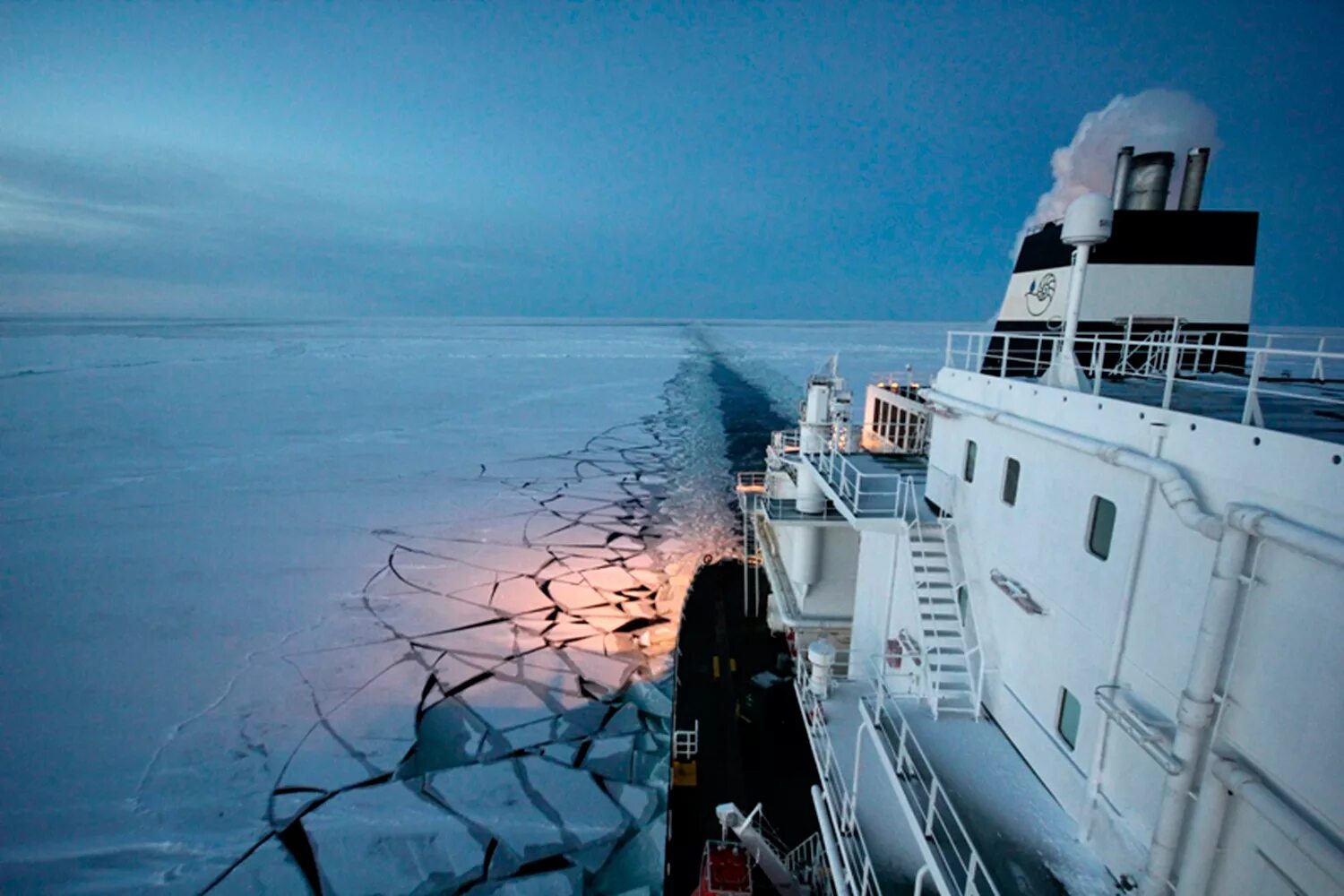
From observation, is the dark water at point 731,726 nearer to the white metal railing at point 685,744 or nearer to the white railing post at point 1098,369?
the white metal railing at point 685,744

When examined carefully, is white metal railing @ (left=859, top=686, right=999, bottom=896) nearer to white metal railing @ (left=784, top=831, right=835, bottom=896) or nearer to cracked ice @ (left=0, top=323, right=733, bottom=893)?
white metal railing @ (left=784, top=831, right=835, bottom=896)

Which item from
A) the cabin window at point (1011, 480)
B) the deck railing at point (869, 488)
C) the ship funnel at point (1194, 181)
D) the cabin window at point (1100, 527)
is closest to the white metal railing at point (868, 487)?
the deck railing at point (869, 488)

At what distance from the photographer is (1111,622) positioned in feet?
13.4

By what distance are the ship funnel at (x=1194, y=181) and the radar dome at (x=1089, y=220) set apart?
201 inches

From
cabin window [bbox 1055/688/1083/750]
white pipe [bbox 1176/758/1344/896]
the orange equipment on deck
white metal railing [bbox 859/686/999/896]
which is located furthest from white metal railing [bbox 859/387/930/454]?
white pipe [bbox 1176/758/1344/896]

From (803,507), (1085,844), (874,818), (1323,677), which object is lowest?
(874,818)

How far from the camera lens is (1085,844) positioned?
425 cm

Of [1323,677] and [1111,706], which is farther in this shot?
[1111,706]

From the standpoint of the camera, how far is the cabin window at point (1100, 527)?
13.7 feet

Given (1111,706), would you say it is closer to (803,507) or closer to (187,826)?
(803,507)

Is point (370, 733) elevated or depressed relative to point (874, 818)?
depressed

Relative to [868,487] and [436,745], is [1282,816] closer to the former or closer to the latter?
[868,487]

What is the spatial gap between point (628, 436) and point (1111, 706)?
67.9 feet

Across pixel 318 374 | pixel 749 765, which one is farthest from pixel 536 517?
pixel 318 374
